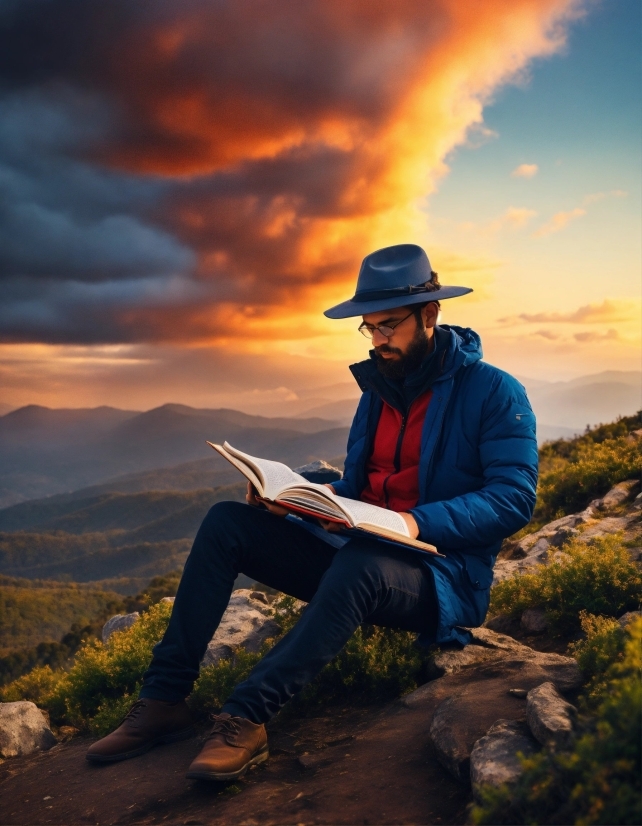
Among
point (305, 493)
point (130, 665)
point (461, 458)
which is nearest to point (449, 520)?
point (461, 458)

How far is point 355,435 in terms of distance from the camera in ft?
17.2

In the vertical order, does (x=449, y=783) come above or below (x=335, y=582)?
below

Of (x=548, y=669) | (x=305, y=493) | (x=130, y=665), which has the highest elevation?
(x=305, y=493)

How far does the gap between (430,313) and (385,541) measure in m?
1.72

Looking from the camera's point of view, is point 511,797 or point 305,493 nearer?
point 511,797

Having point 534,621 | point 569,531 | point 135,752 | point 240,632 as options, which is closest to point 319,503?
point 135,752

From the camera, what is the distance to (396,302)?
4.41m

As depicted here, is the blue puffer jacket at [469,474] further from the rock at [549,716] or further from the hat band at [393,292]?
the rock at [549,716]

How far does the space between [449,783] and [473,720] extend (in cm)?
37

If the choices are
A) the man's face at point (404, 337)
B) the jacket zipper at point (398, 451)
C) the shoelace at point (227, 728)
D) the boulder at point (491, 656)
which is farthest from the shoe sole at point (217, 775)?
the man's face at point (404, 337)

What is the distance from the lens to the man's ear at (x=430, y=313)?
460cm

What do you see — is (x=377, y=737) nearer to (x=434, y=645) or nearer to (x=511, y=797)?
(x=434, y=645)

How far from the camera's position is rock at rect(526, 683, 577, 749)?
2.76m

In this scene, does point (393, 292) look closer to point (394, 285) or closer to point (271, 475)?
point (394, 285)
